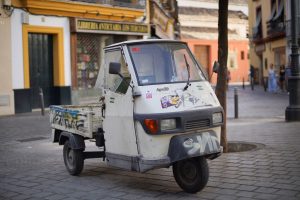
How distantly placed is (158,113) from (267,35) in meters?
29.1

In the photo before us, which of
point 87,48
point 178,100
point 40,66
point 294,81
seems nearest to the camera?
point 178,100

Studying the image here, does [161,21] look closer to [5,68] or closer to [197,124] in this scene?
[5,68]

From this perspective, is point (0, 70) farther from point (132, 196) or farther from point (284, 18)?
point (284, 18)

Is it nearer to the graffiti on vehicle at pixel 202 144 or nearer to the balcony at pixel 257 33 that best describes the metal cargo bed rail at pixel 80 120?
the graffiti on vehicle at pixel 202 144

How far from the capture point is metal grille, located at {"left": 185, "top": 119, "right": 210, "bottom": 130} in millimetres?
5886

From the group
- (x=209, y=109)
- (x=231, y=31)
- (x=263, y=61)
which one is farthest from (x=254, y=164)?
(x=231, y=31)

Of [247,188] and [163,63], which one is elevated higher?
[163,63]

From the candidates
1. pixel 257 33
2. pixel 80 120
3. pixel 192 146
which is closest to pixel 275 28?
pixel 257 33

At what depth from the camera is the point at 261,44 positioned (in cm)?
3547

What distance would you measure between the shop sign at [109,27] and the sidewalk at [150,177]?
971 centimetres

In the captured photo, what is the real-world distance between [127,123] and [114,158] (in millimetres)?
630

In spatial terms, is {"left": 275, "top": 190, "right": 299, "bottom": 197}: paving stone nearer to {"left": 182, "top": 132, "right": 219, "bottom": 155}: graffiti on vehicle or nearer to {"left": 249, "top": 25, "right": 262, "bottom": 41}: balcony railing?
{"left": 182, "top": 132, "right": 219, "bottom": 155}: graffiti on vehicle

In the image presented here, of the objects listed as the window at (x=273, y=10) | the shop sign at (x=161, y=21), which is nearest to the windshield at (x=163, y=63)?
the shop sign at (x=161, y=21)

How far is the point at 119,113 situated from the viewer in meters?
6.38
